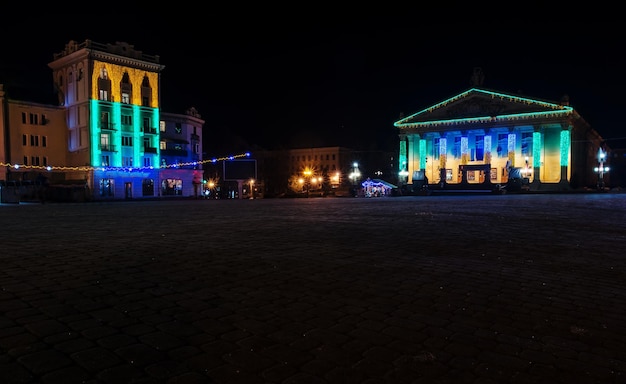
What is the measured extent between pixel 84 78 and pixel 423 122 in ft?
→ 164

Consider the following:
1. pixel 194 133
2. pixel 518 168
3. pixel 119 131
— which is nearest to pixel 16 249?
pixel 119 131

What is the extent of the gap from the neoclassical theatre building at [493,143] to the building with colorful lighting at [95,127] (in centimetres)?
3866

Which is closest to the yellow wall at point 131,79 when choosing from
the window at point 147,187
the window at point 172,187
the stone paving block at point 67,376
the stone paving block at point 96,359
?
the window at point 147,187

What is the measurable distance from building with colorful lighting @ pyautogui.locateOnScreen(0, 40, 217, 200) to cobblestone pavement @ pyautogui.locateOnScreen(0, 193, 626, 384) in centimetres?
4413

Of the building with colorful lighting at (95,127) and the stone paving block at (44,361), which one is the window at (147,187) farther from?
the stone paving block at (44,361)

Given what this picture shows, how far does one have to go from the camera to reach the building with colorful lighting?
51375 millimetres

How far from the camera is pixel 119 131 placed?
184 feet

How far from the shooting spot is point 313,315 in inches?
179

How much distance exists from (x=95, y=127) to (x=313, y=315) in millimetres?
56051

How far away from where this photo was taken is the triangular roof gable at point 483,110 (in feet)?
213

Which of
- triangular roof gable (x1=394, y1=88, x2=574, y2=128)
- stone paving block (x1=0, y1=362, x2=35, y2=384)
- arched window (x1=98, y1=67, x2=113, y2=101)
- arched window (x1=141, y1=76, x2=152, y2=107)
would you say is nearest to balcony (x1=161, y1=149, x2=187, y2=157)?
arched window (x1=141, y1=76, x2=152, y2=107)

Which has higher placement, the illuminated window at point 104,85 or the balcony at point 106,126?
the illuminated window at point 104,85

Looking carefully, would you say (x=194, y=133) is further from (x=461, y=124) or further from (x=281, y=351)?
(x=281, y=351)

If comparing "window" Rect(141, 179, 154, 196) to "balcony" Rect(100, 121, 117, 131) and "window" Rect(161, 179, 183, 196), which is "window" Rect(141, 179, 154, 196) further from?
"balcony" Rect(100, 121, 117, 131)
